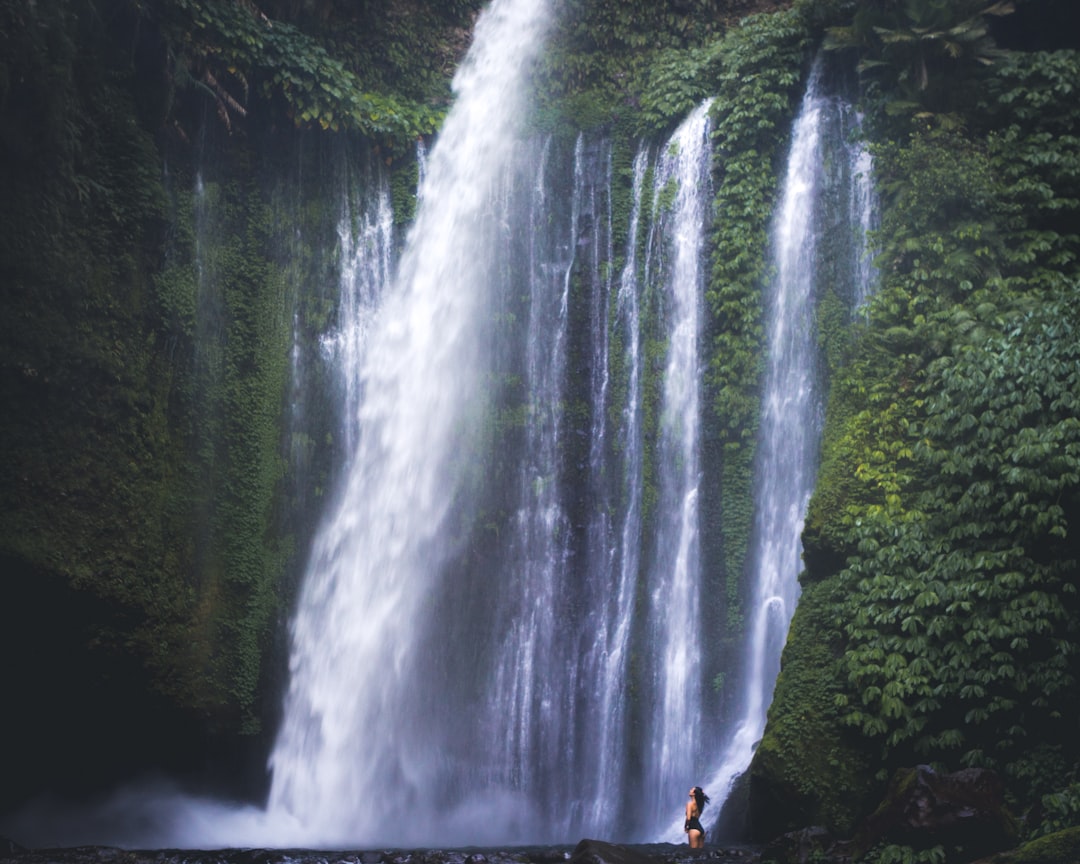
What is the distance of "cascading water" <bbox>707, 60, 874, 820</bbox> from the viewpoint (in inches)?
484

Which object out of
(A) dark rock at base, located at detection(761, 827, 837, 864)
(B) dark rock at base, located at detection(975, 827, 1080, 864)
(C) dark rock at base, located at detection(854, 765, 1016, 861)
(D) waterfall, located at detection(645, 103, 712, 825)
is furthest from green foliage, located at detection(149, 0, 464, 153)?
(B) dark rock at base, located at detection(975, 827, 1080, 864)

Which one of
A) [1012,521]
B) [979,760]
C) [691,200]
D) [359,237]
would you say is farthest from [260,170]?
[979,760]

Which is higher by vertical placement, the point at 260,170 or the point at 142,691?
the point at 260,170

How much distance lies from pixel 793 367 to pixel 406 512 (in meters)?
6.20

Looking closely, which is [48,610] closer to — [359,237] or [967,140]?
[359,237]

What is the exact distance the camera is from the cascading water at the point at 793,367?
12305mm

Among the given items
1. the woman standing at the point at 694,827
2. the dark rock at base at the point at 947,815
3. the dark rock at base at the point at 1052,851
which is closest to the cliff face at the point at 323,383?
the dark rock at base at the point at 947,815

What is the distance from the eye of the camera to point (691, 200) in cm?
1499

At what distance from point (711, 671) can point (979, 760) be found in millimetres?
4670

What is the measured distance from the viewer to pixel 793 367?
43.5 ft

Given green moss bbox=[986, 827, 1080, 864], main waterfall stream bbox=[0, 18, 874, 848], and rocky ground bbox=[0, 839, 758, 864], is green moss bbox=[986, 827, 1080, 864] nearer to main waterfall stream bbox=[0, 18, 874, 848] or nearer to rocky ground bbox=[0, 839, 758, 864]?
rocky ground bbox=[0, 839, 758, 864]

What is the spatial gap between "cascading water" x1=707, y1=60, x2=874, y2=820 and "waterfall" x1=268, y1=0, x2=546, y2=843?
4.53 m

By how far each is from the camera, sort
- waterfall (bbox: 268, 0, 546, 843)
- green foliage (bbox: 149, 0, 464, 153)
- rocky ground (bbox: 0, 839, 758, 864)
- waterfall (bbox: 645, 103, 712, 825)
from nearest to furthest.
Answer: rocky ground (bbox: 0, 839, 758, 864) → waterfall (bbox: 645, 103, 712, 825) → waterfall (bbox: 268, 0, 546, 843) → green foliage (bbox: 149, 0, 464, 153)

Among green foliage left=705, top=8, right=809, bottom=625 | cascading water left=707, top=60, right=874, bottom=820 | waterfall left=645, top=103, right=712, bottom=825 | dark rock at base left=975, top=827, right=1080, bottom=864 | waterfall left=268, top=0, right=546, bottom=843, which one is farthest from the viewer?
green foliage left=705, top=8, right=809, bottom=625
